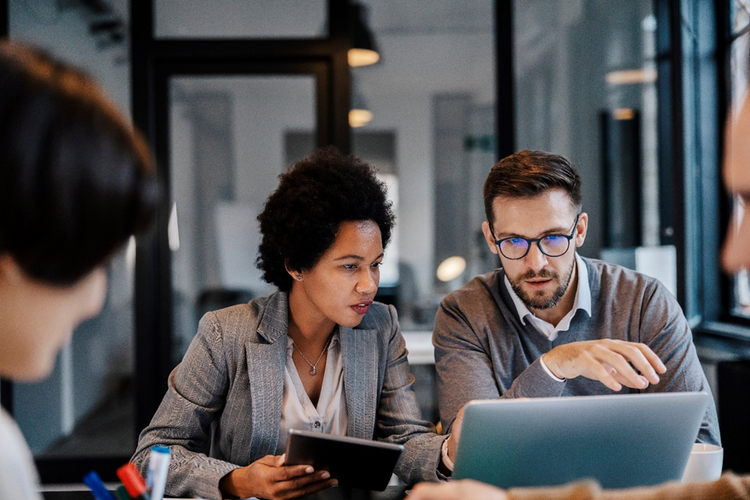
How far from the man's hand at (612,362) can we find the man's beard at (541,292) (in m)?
0.29

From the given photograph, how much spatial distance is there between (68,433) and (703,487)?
3.42 metres

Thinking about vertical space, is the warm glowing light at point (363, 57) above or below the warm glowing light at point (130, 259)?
above

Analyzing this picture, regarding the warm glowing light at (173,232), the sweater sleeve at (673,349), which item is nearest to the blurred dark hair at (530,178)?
the sweater sleeve at (673,349)

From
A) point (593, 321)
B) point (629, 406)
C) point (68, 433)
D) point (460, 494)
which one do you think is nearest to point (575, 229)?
point (593, 321)

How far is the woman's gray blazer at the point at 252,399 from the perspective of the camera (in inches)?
59.6

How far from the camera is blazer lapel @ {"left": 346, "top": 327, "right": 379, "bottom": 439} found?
1.63m

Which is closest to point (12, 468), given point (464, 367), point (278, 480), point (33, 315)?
point (33, 315)

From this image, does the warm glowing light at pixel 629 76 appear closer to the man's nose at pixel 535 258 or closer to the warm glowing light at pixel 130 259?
the man's nose at pixel 535 258

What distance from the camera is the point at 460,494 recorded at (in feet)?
2.95

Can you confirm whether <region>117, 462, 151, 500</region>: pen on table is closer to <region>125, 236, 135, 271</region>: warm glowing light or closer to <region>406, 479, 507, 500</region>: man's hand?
<region>406, 479, 507, 500</region>: man's hand

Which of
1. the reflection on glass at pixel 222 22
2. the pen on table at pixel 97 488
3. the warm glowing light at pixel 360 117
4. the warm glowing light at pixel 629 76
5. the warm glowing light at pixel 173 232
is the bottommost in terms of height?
the pen on table at pixel 97 488

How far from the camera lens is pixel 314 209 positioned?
1681mm

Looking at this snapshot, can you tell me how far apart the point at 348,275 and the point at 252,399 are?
1.31ft

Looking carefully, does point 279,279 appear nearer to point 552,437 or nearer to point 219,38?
point 552,437
